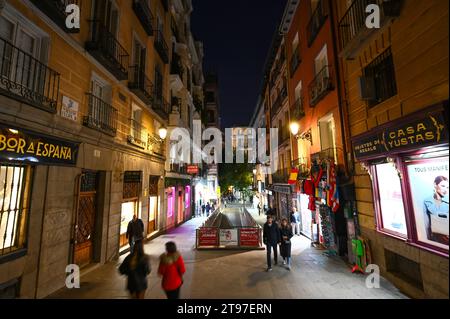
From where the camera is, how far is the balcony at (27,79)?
225 inches

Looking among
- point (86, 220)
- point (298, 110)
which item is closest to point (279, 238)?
point (86, 220)

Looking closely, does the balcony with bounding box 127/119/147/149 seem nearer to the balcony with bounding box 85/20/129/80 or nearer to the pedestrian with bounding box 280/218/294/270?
the balcony with bounding box 85/20/129/80

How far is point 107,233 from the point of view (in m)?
9.88

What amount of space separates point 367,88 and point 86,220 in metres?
11.6

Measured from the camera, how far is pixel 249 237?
39.0ft

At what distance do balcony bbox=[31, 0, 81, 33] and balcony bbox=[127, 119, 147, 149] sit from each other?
5.30m

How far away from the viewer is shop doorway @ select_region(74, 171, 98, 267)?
336 inches

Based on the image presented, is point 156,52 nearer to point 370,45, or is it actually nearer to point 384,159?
point 370,45

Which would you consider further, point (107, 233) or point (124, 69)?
point (124, 69)

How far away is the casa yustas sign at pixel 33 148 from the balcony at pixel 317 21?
498 inches

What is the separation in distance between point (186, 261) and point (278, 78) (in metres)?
18.8

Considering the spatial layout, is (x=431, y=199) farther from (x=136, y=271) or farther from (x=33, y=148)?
(x=33, y=148)

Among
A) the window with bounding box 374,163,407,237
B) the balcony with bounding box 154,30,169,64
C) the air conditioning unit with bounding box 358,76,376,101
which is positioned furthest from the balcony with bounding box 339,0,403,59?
the balcony with bounding box 154,30,169,64
